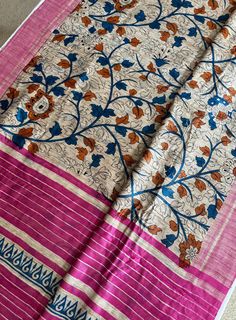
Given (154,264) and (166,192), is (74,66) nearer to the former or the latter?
(166,192)

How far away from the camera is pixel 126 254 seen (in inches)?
34.5

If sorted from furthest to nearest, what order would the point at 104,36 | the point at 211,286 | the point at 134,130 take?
the point at 104,36 → the point at 134,130 → the point at 211,286

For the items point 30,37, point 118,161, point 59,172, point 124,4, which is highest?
point 124,4

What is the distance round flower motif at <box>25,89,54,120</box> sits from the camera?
1033 millimetres

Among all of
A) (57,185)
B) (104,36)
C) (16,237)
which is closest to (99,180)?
(57,185)

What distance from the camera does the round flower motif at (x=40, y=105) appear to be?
3.39ft

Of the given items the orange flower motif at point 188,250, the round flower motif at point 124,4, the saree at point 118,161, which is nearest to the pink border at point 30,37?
the saree at point 118,161

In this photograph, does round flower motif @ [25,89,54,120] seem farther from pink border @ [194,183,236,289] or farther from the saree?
pink border @ [194,183,236,289]

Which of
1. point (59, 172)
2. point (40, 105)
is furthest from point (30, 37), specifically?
point (59, 172)

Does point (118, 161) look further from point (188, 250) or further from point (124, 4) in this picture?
point (124, 4)

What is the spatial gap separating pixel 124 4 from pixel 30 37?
32 centimetres

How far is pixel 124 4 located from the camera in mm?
1234

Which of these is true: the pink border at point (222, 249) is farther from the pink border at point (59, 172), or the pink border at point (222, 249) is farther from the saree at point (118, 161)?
the pink border at point (59, 172)

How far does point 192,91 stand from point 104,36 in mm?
316
